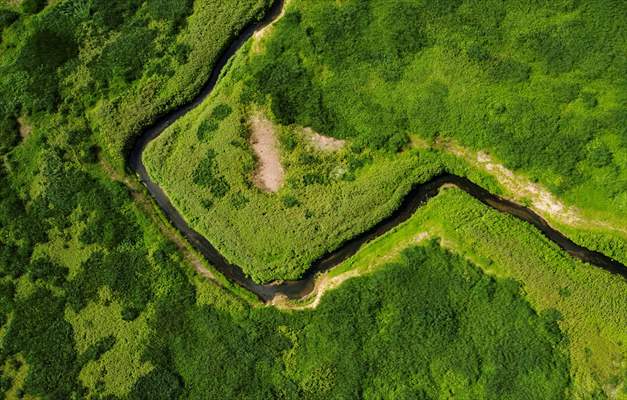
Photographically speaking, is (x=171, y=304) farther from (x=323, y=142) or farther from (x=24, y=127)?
(x=24, y=127)

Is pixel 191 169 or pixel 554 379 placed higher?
pixel 191 169

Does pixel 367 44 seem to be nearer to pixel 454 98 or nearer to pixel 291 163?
pixel 454 98

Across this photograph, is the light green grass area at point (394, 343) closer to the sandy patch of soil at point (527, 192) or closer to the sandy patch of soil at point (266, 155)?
the sandy patch of soil at point (527, 192)

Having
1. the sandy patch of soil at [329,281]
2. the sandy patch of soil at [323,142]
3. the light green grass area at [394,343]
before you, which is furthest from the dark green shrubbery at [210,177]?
the sandy patch of soil at [329,281]

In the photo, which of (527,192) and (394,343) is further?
(527,192)

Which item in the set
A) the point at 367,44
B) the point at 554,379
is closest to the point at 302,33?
the point at 367,44

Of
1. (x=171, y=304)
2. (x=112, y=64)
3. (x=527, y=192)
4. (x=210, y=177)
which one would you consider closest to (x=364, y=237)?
(x=527, y=192)

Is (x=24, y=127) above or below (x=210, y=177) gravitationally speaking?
above
